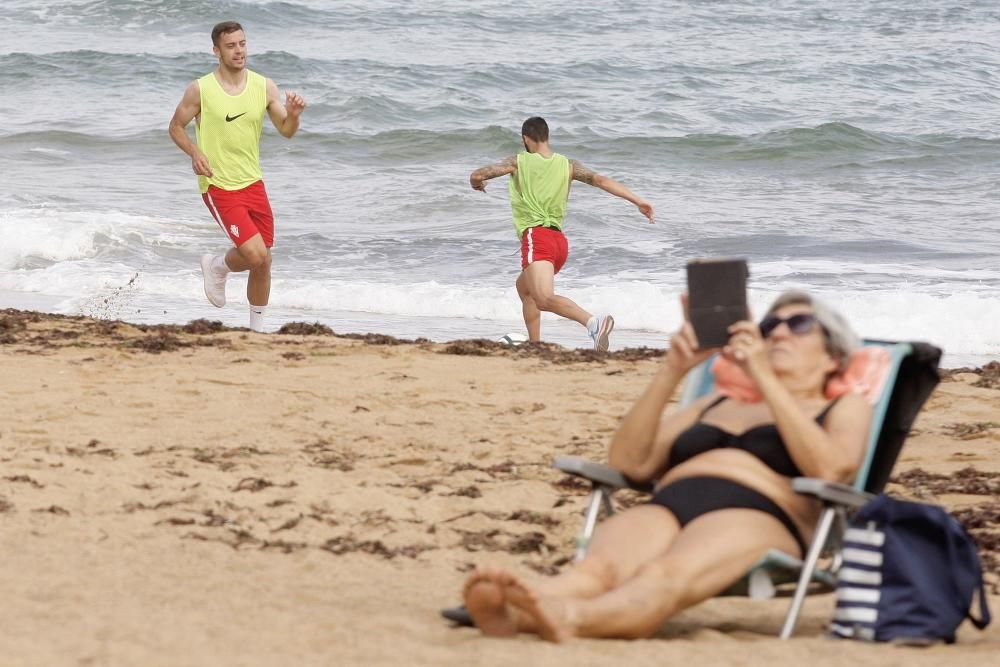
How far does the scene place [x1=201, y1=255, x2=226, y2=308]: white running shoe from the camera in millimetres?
8844

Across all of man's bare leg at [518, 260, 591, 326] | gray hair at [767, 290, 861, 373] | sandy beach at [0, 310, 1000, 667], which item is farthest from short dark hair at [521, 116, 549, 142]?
gray hair at [767, 290, 861, 373]

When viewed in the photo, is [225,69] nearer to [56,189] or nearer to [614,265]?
[614,265]

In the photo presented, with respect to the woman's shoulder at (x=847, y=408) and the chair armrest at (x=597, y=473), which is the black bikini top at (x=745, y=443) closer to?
the woman's shoulder at (x=847, y=408)

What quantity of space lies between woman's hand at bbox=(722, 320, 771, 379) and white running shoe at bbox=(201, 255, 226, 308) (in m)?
5.71

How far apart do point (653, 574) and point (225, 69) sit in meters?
5.59

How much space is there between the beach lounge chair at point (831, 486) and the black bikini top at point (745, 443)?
167 millimetres

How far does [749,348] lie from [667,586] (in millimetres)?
675

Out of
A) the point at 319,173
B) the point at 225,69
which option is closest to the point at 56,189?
the point at 319,173

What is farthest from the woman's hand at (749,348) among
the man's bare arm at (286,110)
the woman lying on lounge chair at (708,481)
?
the man's bare arm at (286,110)

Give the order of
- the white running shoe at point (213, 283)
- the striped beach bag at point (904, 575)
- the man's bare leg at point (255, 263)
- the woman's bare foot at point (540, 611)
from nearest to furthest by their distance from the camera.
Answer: the woman's bare foot at point (540, 611), the striped beach bag at point (904, 575), the man's bare leg at point (255, 263), the white running shoe at point (213, 283)

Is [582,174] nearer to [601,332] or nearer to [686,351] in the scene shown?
[601,332]

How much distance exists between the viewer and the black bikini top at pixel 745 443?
3.76 m

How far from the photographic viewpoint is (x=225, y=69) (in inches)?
322

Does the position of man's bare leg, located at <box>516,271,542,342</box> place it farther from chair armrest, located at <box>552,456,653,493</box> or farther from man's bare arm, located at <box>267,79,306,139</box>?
chair armrest, located at <box>552,456,653,493</box>
